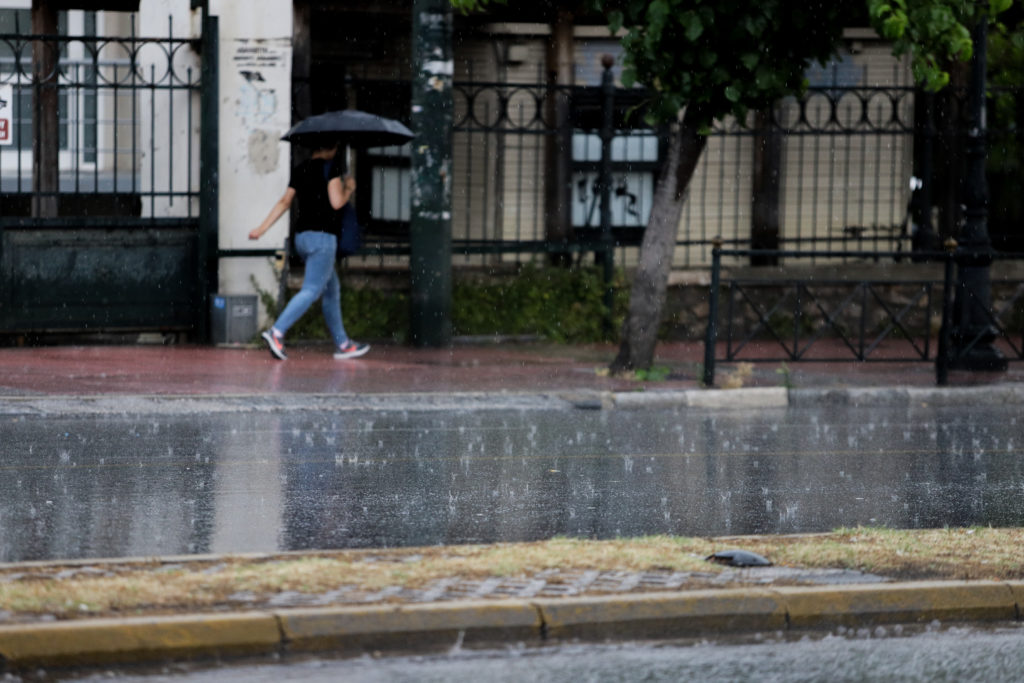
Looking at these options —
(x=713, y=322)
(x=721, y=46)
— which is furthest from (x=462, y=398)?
(x=721, y=46)

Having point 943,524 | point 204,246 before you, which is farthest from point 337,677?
point 204,246

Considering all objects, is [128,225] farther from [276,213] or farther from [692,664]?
[692,664]

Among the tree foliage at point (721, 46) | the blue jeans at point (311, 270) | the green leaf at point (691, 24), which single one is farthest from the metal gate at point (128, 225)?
the green leaf at point (691, 24)

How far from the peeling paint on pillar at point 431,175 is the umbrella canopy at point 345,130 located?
0.53m

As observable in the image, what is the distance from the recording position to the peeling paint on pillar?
52.9ft

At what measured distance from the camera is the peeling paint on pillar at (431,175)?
1611 centimetres

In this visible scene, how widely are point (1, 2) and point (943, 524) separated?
14991 millimetres

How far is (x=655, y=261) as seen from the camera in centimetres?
1511

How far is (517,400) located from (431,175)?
3.70 m

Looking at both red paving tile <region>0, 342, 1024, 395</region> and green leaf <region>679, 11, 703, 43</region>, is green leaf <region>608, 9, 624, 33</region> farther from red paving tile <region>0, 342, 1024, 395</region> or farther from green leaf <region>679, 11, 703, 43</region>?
red paving tile <region>0, 342, 1024, 395</region>

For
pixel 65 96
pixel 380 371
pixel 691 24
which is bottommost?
pixel 380 371

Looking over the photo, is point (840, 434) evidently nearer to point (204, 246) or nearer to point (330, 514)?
point (330, 514)

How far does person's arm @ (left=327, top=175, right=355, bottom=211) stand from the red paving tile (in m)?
1.46

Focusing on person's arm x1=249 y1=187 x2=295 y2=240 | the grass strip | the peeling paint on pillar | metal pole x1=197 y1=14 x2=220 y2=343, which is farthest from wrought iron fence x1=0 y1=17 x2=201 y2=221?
the grass strip
